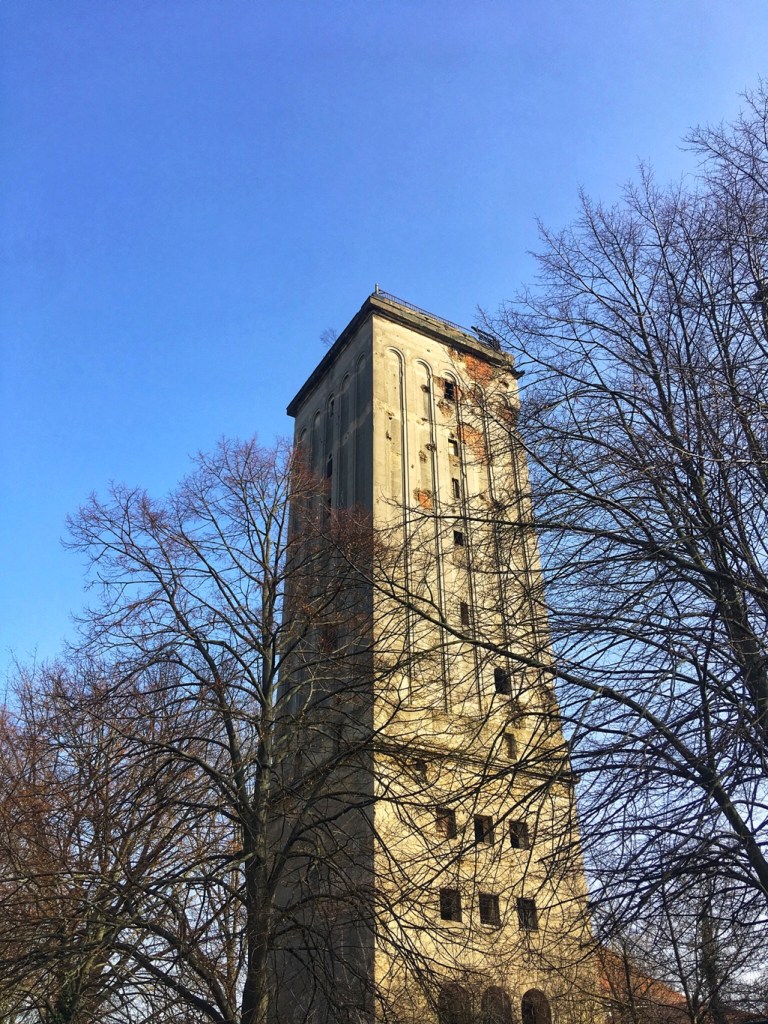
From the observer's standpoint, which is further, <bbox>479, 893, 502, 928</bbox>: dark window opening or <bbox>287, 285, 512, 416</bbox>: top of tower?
<bbox>287, 285, 512, 416</bbox>: top of tower

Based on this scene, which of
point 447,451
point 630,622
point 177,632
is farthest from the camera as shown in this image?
point 447,451

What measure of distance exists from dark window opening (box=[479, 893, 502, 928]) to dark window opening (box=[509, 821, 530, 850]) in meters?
0.52

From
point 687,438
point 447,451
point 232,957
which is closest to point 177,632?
point 232,957

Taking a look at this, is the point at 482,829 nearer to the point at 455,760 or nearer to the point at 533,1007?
the point at 455,760

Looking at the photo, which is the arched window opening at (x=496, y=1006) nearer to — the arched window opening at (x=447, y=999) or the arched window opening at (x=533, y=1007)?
the arched window opening at (x=533, y=1007)

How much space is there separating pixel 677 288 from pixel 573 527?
2781mm

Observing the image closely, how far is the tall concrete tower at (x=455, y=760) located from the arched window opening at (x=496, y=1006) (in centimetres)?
5

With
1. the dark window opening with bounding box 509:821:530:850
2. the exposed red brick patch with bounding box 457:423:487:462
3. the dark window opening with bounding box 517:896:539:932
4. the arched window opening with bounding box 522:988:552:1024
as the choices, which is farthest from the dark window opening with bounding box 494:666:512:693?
the arched window opening with bounding box 522:988:552:1024

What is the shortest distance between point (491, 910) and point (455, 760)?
9.23 m

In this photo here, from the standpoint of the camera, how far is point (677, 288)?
26.6ft

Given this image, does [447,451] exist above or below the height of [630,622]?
above

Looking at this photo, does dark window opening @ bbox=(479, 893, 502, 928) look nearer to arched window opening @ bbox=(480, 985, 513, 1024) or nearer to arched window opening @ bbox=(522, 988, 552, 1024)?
arched window opening @ bbox=(480, 985, 513, 1024)

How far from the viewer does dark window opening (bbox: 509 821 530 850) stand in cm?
698

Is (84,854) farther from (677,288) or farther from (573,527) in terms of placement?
(677,288)
